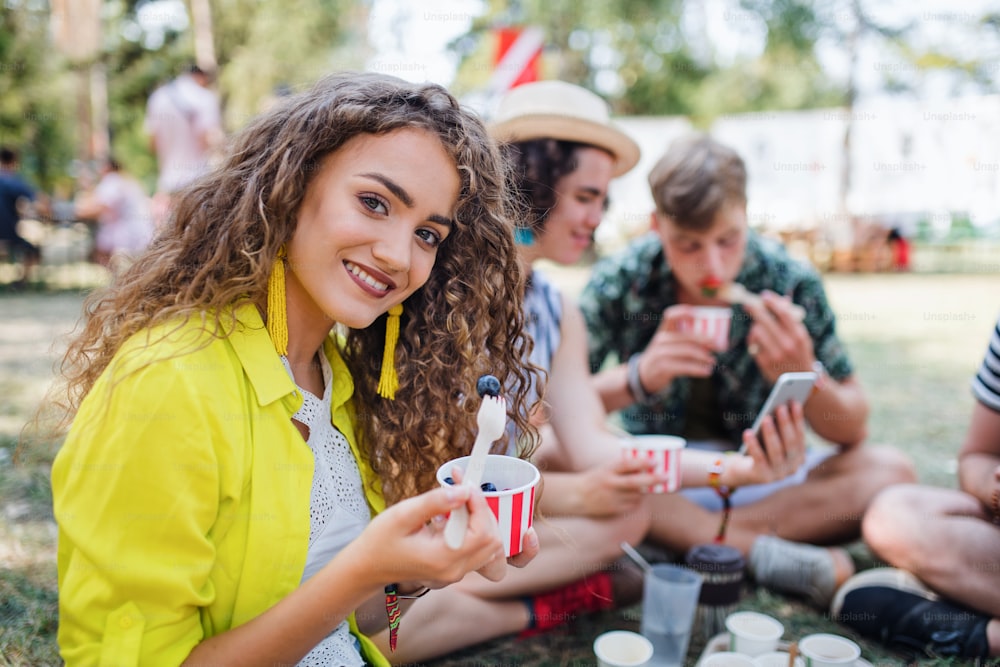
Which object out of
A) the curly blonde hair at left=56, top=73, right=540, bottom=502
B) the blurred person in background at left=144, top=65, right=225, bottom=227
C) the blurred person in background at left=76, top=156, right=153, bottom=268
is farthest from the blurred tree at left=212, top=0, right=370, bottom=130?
the curly blonde hair at left=56, top=73, right=540, bottom=502

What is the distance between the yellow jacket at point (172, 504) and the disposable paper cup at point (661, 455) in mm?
1324

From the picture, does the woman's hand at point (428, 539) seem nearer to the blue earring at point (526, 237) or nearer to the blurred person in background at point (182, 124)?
the blue earring at point (526, 237)

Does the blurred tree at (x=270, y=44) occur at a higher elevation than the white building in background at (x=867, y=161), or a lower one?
higher

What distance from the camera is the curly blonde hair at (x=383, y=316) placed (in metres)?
1.70

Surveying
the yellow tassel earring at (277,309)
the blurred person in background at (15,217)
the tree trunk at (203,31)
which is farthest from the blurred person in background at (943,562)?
the tree trunk at (203,31)

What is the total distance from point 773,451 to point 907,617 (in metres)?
0.69

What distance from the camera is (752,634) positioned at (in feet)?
7.27

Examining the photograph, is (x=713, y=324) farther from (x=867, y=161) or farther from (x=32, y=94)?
(x=32, y=94)

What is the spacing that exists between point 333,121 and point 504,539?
1.02 meters

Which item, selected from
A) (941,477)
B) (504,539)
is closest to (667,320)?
(504,539)

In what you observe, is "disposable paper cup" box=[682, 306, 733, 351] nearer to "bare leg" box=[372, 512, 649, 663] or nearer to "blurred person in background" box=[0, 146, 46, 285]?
"bare leg" box=[372, 512, 649, 663]

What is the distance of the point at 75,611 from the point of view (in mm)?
1417

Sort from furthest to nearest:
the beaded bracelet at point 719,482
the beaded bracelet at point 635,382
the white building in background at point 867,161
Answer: the white building in background at point 867,161
the beaded bracelet at point 635,382
the beaded bracelet at point 719,482

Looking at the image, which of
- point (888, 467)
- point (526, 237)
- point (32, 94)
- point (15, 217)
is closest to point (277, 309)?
point (526, 237)
